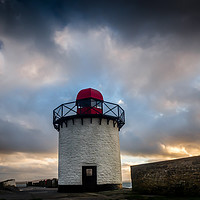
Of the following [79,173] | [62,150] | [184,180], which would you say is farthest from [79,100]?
[184,180]

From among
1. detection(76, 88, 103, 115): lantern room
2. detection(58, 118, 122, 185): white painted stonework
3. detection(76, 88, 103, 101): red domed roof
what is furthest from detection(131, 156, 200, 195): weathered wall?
detection(76, 88, 103, 101): red domed roof

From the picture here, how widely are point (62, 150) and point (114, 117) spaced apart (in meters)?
5.28

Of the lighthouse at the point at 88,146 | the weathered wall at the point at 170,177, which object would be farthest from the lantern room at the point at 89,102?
the weathered wall at the point at 170,177

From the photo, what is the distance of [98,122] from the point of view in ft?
A: 56.8

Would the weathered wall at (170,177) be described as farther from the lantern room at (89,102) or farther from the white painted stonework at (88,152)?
Result: the lantern room at (89,102)

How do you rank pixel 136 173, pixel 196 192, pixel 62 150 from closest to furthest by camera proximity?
pixel 196 192 < pixel 136 173 < pixel 62 150

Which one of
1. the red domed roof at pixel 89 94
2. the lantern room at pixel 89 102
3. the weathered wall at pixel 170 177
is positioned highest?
the red domed roof at pixel 89 94

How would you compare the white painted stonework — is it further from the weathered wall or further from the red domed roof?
the weathered wall

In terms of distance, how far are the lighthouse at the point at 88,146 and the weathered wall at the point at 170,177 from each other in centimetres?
323

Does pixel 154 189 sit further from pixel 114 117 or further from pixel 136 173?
pixel 114 117

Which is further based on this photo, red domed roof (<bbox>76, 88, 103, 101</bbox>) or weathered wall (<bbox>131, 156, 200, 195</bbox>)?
red domed roof (<bbox>76, 88, 103, 101</bbox>)

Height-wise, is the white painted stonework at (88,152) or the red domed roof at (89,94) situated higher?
the red domed roof at (89,94)

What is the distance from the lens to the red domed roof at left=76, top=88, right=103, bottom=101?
18109 millimetres

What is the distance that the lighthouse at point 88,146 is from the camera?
16016 millimetres
